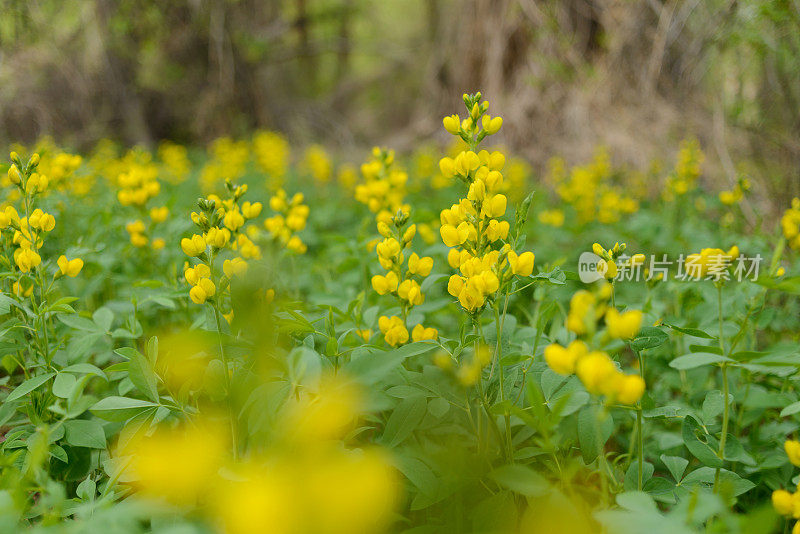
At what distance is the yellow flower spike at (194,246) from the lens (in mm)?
1208

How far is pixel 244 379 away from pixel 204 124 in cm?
832

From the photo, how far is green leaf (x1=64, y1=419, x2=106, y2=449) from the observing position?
1.28 metres

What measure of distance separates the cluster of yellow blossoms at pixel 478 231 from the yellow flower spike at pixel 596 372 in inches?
12.7

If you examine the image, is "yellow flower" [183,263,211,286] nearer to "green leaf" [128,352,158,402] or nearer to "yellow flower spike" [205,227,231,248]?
"yellow flower spike" [205,227,231,248]

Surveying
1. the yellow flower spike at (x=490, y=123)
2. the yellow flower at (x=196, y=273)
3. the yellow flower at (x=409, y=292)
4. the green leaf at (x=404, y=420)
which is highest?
the yellow flower spike at (x=490, y=123)

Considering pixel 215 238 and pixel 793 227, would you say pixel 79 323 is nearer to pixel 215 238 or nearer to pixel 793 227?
pixel 215 238

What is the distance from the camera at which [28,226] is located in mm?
1460

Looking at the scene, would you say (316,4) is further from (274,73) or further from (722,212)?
(722,212)

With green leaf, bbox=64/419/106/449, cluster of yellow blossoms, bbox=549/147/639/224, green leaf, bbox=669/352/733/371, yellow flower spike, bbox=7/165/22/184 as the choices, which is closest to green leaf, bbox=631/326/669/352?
green leaf, bbox=669/352/733/371

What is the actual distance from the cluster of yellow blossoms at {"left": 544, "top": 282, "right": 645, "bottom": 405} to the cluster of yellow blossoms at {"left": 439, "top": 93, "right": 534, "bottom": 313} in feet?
0.79

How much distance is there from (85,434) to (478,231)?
39.3 inches

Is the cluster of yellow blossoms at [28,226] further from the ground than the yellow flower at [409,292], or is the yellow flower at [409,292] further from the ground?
the cluster of yellow blossoms at [28,226]

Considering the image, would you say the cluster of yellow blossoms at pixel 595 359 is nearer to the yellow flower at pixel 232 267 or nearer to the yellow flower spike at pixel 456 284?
the yellow flower spike at pixel 456 284


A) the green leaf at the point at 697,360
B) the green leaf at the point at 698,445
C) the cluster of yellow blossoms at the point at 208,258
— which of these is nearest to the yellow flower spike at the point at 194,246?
the cluster of yellow blossoms at the point at 208,258
